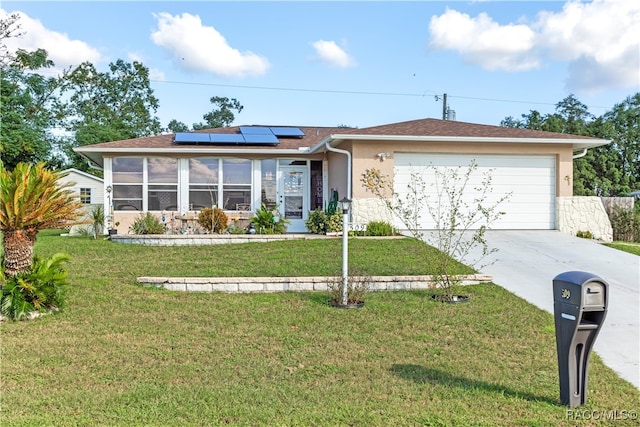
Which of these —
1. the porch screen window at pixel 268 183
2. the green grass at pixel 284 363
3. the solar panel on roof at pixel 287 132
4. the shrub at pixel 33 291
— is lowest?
the green grass at pixel 284 363

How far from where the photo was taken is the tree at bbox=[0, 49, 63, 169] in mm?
23250

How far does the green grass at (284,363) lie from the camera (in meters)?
3.33

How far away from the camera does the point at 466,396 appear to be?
362 centimetres

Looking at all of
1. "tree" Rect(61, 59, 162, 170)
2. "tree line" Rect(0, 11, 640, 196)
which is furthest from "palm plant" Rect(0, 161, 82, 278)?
"tree" Rect(61, 59, 162, 170)

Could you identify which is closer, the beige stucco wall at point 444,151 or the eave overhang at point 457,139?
the eave overhang at point 457,139

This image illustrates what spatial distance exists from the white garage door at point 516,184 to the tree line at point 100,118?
48.8 ft

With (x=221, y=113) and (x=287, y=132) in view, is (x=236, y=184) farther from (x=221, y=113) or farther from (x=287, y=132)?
(x=221, y=113)

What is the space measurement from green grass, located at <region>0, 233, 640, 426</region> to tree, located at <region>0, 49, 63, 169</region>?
20129 mm

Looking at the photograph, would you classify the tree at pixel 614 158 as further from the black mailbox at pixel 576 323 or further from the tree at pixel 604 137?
the black mailbox at pixel 576 323

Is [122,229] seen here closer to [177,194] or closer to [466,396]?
[177,194]

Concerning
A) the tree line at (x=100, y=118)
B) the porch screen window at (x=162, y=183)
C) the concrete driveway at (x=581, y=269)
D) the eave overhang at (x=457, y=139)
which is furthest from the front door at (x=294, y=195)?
the tree line at (x=100, y=118)

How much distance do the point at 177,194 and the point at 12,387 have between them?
1172cm

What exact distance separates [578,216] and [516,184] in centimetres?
192

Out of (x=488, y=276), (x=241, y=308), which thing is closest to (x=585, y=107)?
(x=488, y=276)
